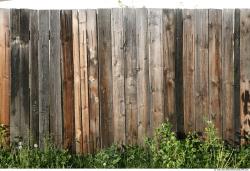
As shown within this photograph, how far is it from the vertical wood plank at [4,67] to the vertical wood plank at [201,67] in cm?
251

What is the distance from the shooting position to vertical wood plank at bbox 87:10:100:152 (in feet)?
27.1

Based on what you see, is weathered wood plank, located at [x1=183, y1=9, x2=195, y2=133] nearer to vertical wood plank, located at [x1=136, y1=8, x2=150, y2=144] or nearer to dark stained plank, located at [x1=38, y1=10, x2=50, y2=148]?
vertical wood plank, located at [x1=136, y1=8, x2=150, y2=144]

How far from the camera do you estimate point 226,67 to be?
8.26 meters

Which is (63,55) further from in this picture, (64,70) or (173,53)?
(173,53)

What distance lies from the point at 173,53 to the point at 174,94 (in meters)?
0.54

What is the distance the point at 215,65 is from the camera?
8.26 m

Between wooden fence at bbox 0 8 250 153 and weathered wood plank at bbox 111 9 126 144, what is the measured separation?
0.5 inches

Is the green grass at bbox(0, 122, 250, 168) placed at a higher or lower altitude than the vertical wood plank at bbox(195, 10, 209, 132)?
lower

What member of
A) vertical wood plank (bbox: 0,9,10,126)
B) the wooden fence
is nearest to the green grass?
the wooden fence

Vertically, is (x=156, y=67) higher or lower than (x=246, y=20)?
lower

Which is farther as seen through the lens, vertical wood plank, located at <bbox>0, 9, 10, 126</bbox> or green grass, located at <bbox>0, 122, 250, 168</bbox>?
vertical wood plank, located at <bbox>0, 9, 10, 126</bbox>
